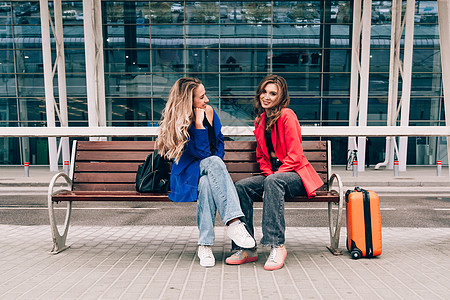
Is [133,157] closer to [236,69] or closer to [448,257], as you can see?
[448,257]

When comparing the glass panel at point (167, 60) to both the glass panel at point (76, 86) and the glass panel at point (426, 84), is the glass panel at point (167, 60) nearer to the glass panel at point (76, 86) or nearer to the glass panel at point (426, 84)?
the glass panel at point (76, 86)

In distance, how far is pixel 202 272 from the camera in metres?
3.05

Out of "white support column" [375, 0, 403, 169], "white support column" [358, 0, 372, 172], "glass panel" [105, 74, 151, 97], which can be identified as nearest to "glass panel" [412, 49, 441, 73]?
"white support column" [375, 0, 403, 169]

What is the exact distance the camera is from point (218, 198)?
122 inches

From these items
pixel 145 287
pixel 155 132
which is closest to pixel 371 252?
pixel 145 287

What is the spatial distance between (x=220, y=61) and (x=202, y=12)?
8.20ft

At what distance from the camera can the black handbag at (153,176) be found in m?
3.44

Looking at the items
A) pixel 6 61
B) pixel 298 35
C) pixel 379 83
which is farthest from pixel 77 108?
pixel 379 83

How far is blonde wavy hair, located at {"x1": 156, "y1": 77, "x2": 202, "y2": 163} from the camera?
123 inches

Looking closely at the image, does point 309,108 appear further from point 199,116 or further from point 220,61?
point 199,116

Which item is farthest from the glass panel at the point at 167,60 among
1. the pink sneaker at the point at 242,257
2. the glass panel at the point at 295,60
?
the pink sneaker at the point at 242,257

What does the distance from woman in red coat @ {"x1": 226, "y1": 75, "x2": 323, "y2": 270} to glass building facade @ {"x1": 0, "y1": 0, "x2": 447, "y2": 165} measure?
1385 centimetres

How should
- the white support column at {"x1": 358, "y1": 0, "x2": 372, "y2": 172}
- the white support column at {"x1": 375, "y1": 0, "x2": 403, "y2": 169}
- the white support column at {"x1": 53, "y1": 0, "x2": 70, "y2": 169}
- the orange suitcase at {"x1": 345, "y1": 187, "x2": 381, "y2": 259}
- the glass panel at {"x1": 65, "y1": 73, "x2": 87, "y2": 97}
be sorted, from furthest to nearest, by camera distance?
the glass panel at {"x1": 65, "y1": 73, "x2": 87, "y2": 97} < the white support column at {"x1": 375, "y1": 0, "x2": 403, "y2": 169} < the white support column at {"x1": 53, "y1": 0, "x2": 70, "y2": 169} < the white support column at {"x1": 358, "y1": 0, "x2": 372, "y2": 172} < the orange suitcase at {"x1": 345, "y1": 187, "x2": 381, "y2": 259}

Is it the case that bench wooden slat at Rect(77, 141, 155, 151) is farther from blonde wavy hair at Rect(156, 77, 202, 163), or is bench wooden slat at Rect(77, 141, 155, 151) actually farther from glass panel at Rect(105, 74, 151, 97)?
glass panel at Rect(105, 74, 151, 97)
